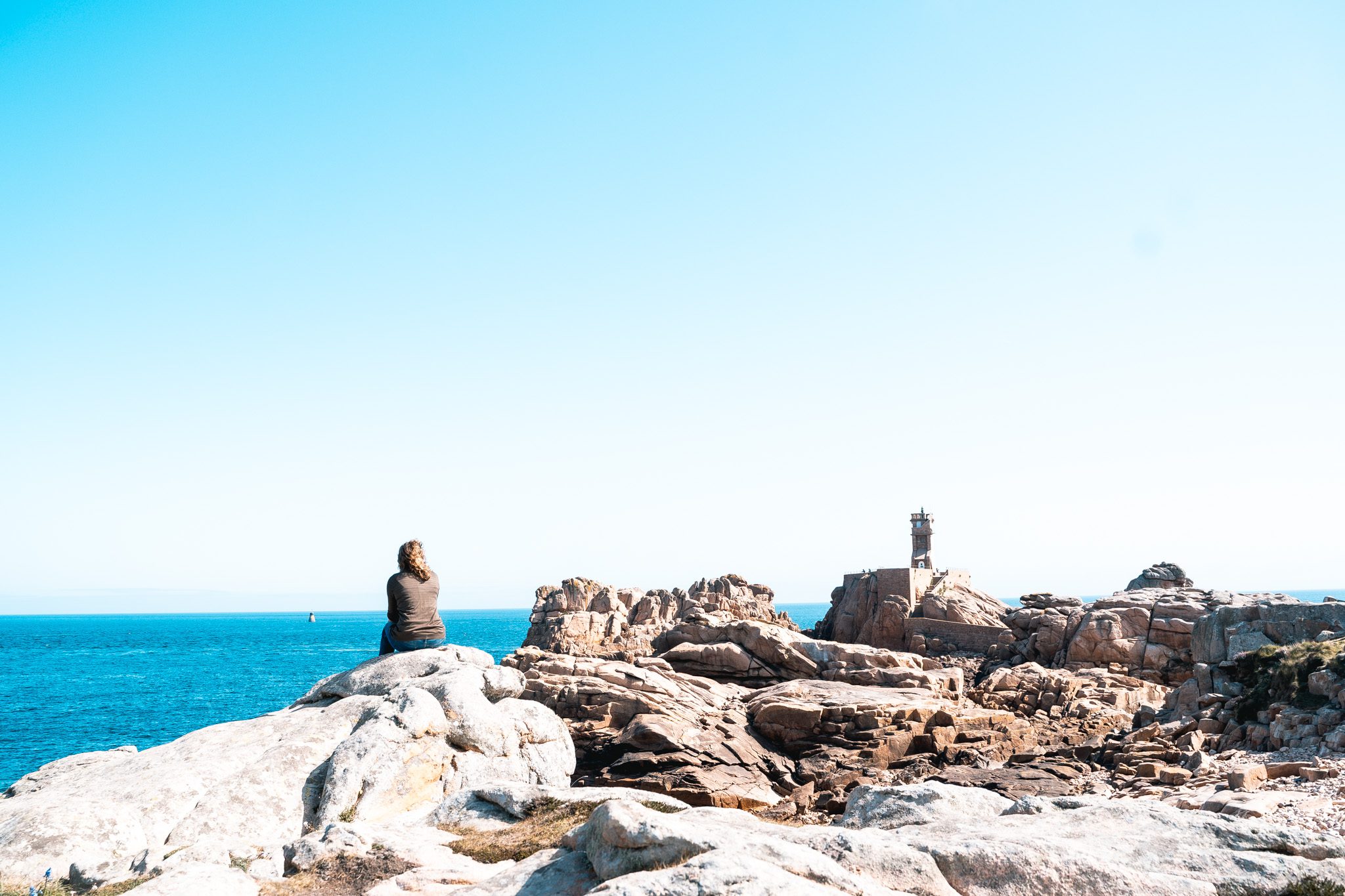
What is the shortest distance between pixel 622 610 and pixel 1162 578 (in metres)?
38.8

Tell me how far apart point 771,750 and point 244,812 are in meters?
20.1

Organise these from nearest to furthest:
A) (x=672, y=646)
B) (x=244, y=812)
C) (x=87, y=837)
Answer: (x=87, y=837), (x=244, y=812), (x=672, y=646)

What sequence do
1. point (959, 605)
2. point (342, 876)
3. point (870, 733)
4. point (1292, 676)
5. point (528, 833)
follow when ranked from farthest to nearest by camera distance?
1. point (959, 605)
2. point (870, 733)
3. point (1292, 676)
4. point (528, 833)
5. point (342, 876)

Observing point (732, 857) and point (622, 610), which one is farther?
point (622, 610)

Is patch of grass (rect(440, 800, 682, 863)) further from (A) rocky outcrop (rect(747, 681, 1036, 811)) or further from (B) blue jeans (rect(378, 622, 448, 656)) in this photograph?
(A) rocky outcrop (rect(747, 681, 1036, 811))

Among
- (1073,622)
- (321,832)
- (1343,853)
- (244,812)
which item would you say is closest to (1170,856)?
(1343,853)

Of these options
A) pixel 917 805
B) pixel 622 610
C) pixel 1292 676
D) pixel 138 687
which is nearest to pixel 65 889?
pixel 917 805

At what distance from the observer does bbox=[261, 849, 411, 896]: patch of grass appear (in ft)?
28.8

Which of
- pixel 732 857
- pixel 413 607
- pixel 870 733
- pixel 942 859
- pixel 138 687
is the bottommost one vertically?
pixel 138 687

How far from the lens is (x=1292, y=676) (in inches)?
976

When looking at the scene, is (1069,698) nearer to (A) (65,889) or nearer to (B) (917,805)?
(B) (917,805)

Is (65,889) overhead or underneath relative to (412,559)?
underneath

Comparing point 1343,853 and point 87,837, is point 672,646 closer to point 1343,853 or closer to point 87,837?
point 87,837

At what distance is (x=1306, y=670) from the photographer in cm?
2458
